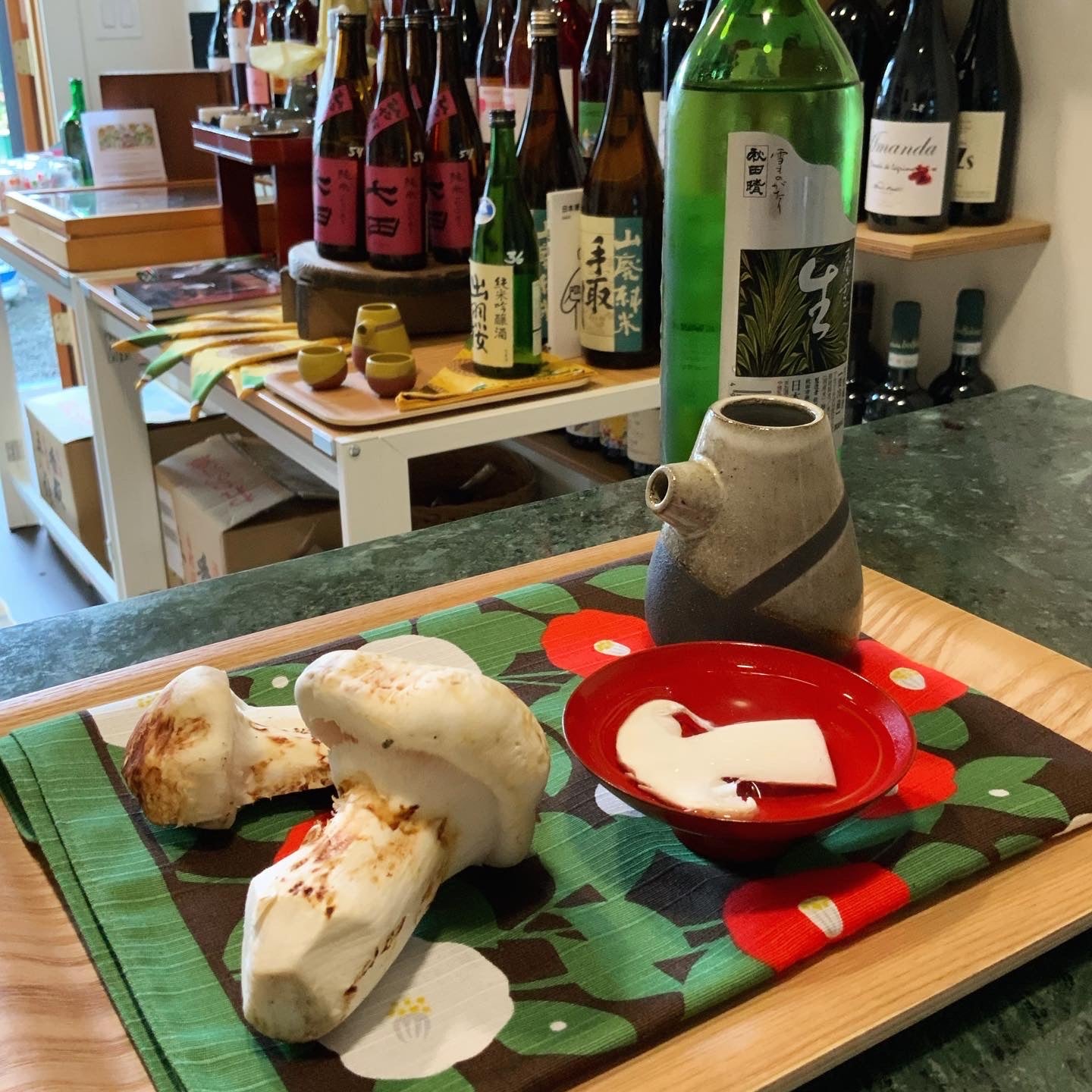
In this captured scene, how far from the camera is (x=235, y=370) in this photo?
4.62 feet

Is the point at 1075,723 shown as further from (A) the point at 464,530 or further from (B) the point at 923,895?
(A) the point at 464,530

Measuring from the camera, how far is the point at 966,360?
4.64 ft

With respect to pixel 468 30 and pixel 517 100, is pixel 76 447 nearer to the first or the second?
pixel 468 30

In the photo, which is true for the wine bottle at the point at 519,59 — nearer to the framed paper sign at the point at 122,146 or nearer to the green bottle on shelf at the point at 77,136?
the framed paper sign at the point at 122,146

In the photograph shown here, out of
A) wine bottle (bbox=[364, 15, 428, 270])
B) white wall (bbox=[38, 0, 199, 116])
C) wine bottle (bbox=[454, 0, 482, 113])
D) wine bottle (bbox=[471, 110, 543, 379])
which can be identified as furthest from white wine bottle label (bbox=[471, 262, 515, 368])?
white wall (bbox=[38, 0, 199, 116])

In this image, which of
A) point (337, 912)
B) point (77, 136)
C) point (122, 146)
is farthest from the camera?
point (77, 136)

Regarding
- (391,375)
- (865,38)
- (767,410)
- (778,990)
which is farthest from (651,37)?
(778,990)

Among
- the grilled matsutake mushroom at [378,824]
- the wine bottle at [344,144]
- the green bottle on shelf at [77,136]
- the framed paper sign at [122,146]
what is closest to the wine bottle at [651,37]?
the wine bottle at [344,144]

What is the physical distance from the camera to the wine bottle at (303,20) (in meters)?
2.14

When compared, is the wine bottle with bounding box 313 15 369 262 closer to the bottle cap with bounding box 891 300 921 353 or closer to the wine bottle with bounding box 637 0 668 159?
the wine bottle with bounding box 637 0 668 159

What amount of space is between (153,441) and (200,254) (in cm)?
34

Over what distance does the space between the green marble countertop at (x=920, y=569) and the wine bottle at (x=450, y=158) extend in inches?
25.5

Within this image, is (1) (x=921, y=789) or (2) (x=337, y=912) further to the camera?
(1) (x=921, y=789)

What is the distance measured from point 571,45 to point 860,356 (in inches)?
23.7
